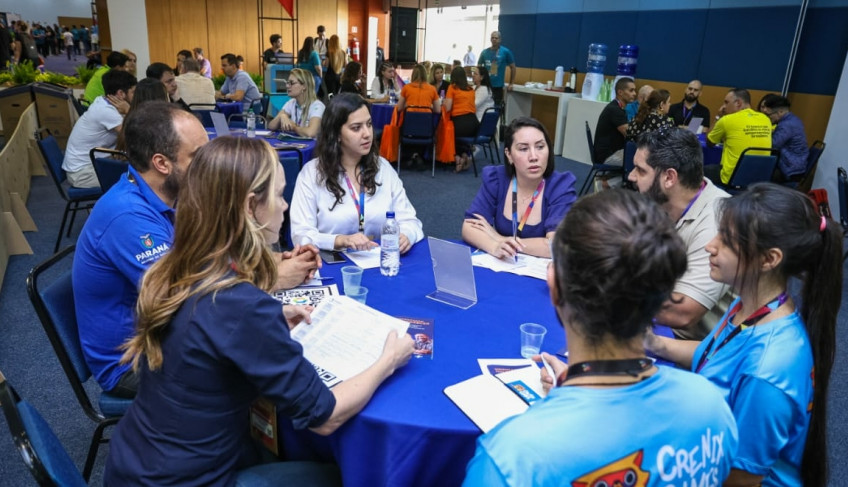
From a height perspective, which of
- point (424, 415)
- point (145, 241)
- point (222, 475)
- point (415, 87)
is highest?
point (415, 87)

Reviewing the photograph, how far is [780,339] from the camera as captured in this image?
1267mm

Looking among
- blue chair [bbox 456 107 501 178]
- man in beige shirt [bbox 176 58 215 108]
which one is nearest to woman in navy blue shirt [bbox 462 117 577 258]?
blue chair [bbox 456 107 501 178]

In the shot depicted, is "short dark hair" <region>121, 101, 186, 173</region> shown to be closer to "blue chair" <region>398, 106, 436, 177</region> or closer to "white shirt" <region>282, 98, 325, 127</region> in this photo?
"white shirt" <region>282, 98, 325, 127</region>

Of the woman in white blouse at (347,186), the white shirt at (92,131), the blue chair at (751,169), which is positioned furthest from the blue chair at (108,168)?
the blue chair at (751,169)

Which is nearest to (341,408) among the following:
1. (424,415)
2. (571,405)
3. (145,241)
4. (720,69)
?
(424,415)

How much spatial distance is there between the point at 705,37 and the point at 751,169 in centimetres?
358

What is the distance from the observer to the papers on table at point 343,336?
4.69 feet

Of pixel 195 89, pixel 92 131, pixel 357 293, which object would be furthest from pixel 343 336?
pixel 195 89

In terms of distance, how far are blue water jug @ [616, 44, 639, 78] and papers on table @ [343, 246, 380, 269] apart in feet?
24.5

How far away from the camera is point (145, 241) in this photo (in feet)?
5.58

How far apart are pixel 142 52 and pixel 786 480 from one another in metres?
10.2

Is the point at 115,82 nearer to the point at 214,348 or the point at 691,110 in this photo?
the point at 214,348

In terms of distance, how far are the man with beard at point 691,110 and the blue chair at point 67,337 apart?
7110 mm

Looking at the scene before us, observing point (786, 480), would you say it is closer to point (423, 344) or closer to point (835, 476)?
point (423, 344)
